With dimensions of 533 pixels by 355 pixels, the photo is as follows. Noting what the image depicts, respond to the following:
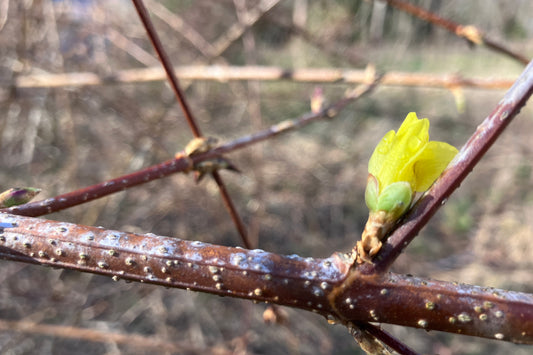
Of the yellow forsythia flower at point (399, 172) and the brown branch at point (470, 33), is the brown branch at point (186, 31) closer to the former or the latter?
the brown branch at point (470, 33)

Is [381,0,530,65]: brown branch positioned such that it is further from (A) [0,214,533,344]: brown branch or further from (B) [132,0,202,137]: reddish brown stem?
(A) [0,214,533,344]: brown branch

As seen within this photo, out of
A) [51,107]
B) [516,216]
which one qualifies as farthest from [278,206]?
[516,216]

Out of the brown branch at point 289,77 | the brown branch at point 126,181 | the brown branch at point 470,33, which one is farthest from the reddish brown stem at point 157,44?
the brown branch at point 470,33

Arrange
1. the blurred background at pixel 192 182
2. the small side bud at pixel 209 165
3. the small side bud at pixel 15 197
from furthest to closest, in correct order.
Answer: the blurred background at pixel 192 182, the small side bud at pixel 209 165, the small side bud at pixel 15 197

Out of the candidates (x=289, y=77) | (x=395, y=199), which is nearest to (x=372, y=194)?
(x=395, y=199)

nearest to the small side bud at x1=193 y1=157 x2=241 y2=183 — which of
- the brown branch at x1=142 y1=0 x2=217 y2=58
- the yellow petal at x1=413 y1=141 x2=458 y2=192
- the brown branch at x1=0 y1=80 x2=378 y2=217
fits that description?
the brown branch at x1=0 y1=80 x2=378 y2=217

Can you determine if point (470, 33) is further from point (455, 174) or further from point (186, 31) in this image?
point (186, 31)
